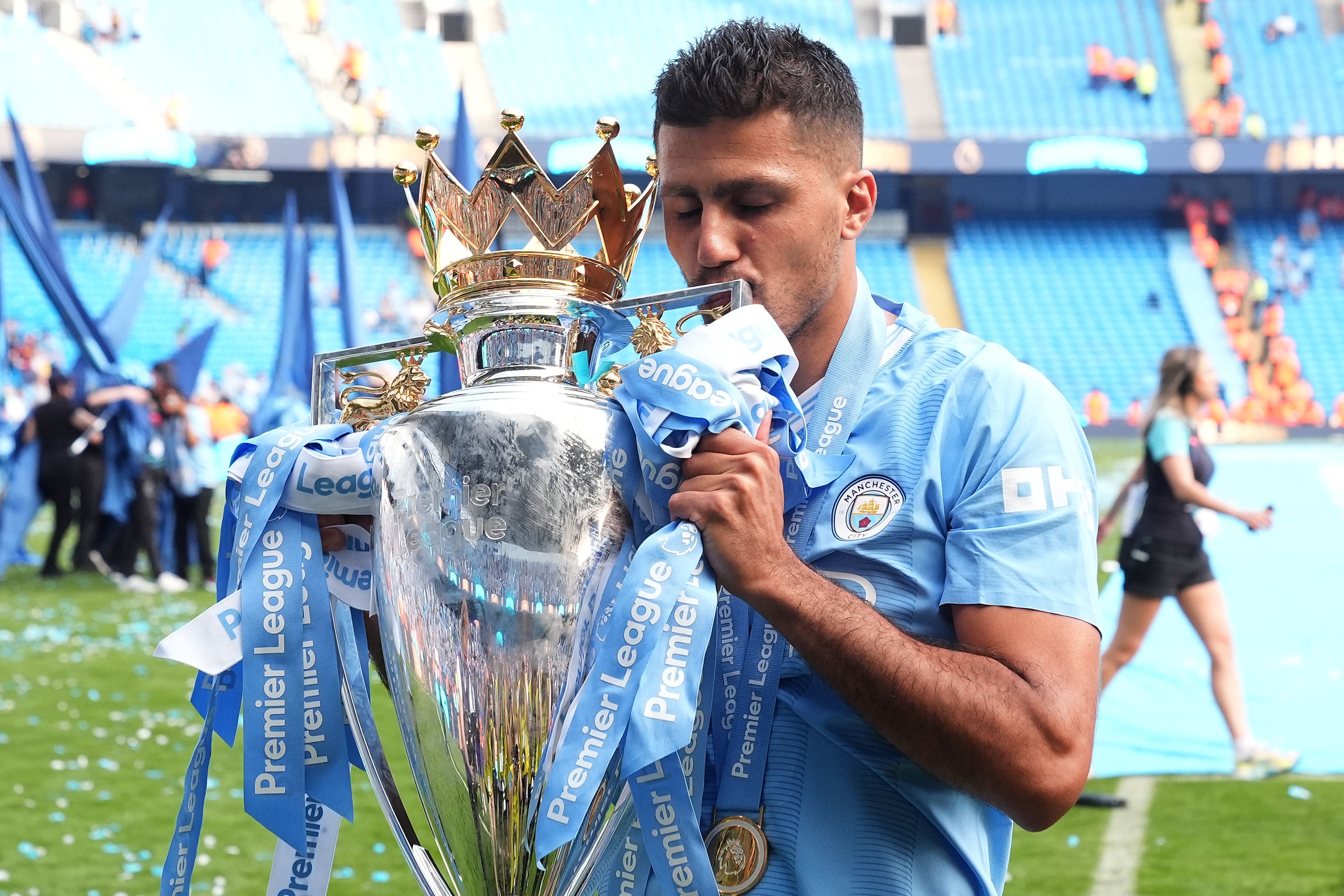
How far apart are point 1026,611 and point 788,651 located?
20 centimetres

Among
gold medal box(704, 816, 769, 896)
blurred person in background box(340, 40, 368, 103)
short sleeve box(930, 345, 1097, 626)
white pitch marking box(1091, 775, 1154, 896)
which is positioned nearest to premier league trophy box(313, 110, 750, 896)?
gold medal box(704, 816, 769, 896)

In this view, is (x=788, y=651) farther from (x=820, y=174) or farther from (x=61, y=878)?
(x=61, y=878)

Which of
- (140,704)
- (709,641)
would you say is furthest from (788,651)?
(140,704)

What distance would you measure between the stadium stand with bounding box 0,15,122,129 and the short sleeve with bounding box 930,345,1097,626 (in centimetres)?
2303

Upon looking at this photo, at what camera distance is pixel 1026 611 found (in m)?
1.13

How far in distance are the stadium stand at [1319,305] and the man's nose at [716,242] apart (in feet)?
66.6

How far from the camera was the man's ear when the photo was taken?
52.9 inches

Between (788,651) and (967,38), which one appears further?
(967,38)

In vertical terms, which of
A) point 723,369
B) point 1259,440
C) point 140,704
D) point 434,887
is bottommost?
point 1259,440

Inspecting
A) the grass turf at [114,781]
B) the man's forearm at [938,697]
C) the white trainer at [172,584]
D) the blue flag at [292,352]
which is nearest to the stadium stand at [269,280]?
the blue flag at [292,352]

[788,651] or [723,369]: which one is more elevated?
[723,369]

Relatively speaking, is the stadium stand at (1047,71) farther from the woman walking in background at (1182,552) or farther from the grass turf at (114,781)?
the grass turf at (114,781)

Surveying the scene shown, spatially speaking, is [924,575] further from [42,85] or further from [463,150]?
[42,85]

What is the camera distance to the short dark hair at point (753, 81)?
1.23 meters
